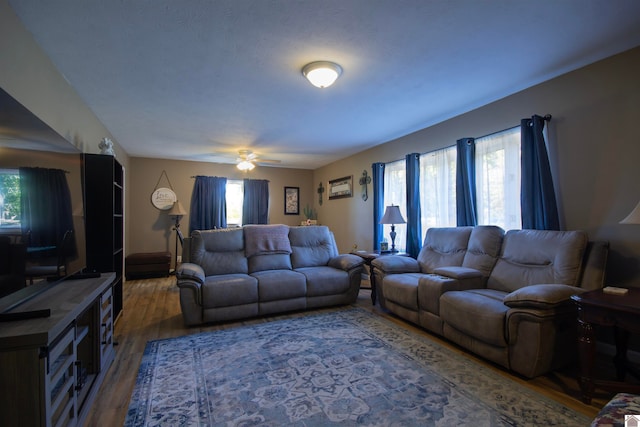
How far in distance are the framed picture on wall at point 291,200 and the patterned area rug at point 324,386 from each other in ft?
16.0

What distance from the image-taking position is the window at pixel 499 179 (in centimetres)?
319

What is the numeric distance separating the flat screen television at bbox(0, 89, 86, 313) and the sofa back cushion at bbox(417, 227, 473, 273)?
11.2 ft

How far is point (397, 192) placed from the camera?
4887 millimetres

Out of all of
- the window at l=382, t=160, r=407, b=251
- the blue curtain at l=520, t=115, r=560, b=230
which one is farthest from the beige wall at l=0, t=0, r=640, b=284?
the window at l=382, t=160, r=407, b=251

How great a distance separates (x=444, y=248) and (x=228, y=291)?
2509 millimetres

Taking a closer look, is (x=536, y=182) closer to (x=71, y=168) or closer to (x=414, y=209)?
(x=414, y=209)

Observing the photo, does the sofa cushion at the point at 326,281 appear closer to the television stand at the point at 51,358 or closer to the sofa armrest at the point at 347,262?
the sofa armrest at the point at 347,262

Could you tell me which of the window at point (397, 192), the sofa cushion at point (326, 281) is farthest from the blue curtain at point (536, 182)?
the sofa cushion at point (326, 281)

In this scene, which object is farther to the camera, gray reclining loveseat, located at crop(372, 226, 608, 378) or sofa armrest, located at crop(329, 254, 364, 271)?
sofa armrest, located at crop(329, 254, 364, 271)

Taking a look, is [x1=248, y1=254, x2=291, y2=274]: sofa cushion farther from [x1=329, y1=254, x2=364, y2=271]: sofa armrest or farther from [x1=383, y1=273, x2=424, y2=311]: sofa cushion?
[x1=383, y1=273, x2=424, y2=311]: sofa cushion

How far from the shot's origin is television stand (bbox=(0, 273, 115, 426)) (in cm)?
119

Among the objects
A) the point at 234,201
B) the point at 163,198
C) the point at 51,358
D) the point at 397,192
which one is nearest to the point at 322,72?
the point at 51,358

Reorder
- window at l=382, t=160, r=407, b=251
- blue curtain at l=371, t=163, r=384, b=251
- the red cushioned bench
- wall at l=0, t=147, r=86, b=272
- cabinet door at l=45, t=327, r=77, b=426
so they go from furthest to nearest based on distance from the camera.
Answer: the red cushioned bench < blue curtain at l=371, t=163, r=384, b=251 < window at l=382, t=160, r=407, b=251 < wall at l=0, t=147, r=86, b=272 < cabinet door at l=45, t=327, r=77, b=426

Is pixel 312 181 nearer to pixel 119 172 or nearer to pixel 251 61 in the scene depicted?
pixel 119 172
